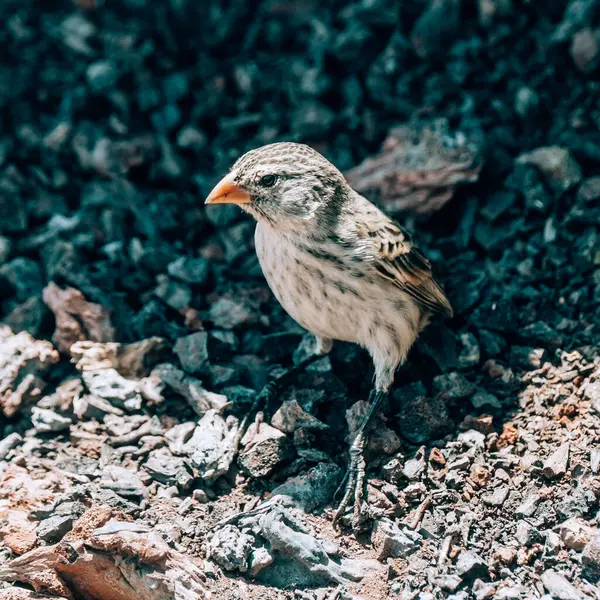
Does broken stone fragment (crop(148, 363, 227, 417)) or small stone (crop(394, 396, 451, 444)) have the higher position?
small stone (crop(394, 396, 451, 444))

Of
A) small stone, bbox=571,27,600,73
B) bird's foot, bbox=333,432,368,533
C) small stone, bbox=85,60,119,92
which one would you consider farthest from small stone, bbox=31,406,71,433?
small stone, bbox=571,27,600,73

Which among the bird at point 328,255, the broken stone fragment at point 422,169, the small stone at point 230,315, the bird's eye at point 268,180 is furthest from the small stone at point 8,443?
the broken stone fragment at point 422,169

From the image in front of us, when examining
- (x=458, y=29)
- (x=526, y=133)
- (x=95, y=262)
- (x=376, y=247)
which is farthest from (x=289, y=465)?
(x=458, y=29)

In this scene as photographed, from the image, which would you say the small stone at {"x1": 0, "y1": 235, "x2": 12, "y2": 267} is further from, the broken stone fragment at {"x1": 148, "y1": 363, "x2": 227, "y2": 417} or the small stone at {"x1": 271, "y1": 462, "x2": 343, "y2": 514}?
the small stone at {"x1": 271, "y1": 462, "x2": 343, "y2": 514}

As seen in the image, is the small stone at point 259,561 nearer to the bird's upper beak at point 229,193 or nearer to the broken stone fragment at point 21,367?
the broken stone fragment at point 21,367

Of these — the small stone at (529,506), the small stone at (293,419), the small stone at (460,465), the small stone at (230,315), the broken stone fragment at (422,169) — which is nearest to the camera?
the small stone at (529,506)
